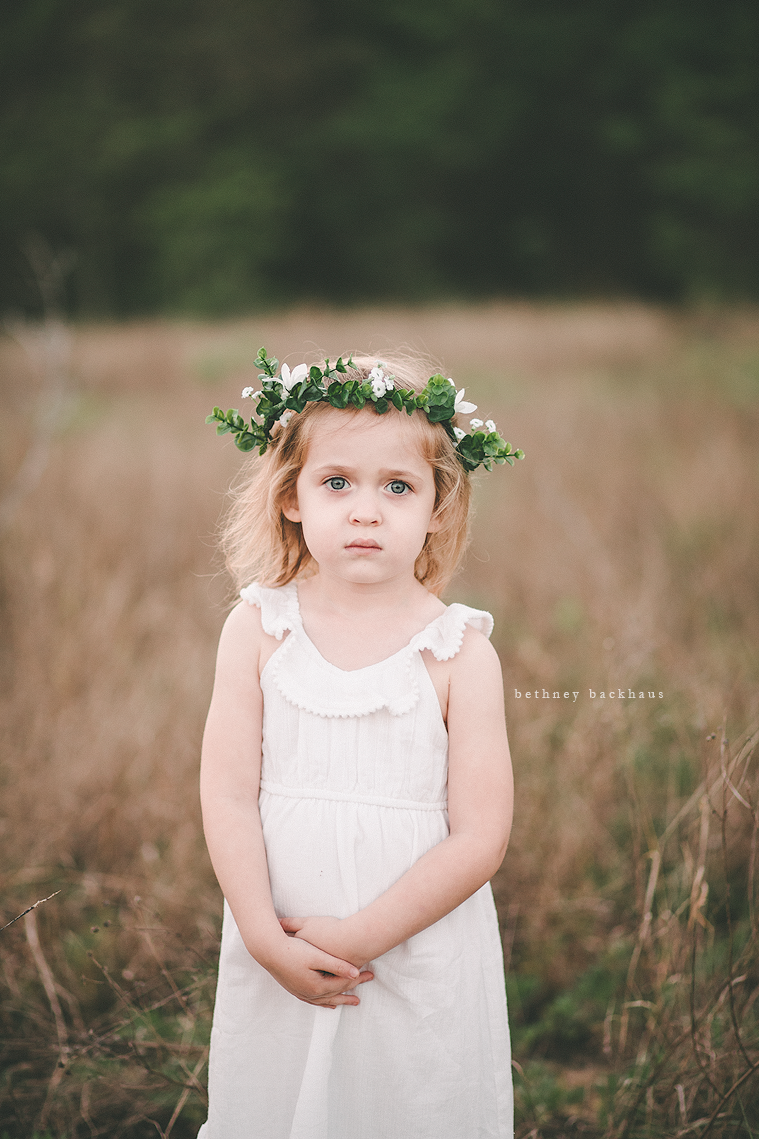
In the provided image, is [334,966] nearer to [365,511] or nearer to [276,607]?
[276,607]

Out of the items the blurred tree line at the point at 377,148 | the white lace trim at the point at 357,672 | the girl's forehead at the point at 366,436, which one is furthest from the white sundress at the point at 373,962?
the blurred tree line at the point at 377,148

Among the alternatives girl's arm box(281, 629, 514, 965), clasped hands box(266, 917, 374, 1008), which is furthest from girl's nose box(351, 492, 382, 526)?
clasped hands box(266, 917, 374, 1008)

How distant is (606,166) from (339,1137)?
29.2 meters

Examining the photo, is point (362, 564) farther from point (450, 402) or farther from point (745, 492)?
point (745, 492)

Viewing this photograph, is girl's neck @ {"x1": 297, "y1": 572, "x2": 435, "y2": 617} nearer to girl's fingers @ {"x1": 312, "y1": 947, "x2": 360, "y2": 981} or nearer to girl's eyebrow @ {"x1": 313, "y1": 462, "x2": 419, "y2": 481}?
girl's eyebrow @ {"x1": 313, "y1": 462, "x2": 419, "y2": 481}

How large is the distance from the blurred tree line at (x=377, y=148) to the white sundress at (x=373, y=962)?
74.4 ft

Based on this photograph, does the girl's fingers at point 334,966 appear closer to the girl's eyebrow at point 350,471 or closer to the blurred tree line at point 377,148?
the girl's eyebrow at point 350,471

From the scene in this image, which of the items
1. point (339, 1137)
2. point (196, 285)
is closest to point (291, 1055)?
point (339, 1137)

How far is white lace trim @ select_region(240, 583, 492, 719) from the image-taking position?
1.30 m

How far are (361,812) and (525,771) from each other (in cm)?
144

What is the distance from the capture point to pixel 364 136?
25.4 m

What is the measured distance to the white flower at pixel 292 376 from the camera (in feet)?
4.34

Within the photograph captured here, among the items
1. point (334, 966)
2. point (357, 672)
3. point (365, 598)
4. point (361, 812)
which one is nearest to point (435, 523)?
point (365, 598)

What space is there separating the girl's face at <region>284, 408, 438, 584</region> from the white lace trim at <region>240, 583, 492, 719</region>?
0.12 metres
